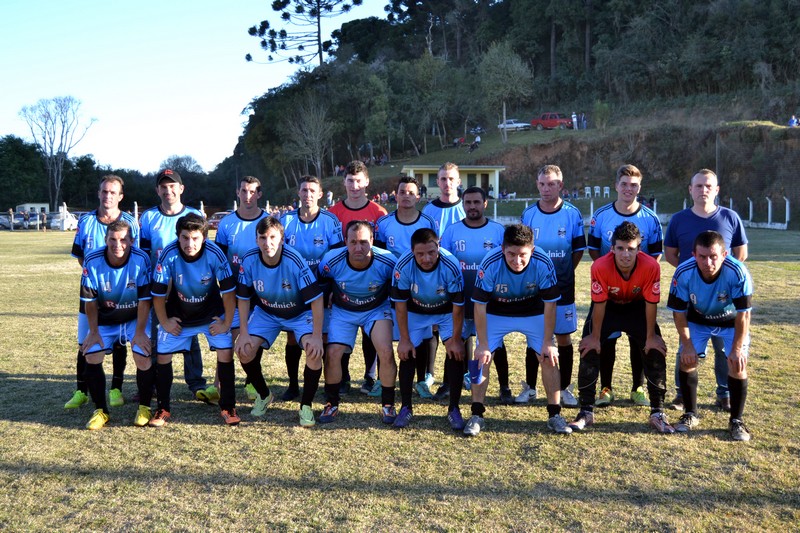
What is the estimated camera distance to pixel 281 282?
5812 millimetres

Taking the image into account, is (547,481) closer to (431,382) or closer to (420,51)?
(431,382)

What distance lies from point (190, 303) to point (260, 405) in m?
1.15

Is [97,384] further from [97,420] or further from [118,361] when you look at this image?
[118,361]

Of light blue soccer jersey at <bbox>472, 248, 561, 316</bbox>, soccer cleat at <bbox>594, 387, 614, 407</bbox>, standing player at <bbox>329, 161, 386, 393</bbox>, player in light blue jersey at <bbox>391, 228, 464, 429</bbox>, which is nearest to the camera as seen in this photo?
light blue soccer jersey at <bbox>472, 248, 561, 316</bbox>

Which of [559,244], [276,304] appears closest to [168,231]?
[276,304]

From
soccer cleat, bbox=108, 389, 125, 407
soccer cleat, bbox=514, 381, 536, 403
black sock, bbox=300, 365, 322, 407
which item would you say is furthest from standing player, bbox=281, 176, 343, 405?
soccer cleat, bbox=514, 381, 536, 403

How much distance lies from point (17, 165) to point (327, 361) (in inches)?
2679

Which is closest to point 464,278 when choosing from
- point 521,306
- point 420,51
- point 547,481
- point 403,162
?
point 521,306

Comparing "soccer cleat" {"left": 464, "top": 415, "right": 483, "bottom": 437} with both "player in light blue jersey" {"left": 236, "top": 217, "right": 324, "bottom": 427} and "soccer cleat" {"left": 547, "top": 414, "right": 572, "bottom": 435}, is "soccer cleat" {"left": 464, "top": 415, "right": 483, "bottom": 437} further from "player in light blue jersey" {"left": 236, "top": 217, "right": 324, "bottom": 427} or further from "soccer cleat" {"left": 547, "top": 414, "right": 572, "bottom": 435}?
"player in light blue jersey" {"left": 236, "top": 217, "right": 324, "bottom": 427}

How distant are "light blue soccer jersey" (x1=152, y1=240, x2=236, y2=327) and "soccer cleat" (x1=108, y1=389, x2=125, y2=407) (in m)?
1.06

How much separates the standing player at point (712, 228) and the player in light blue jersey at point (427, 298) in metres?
2.05

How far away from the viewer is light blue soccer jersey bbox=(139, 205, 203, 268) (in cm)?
628

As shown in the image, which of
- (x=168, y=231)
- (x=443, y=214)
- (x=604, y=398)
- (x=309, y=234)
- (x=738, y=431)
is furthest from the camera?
(x=443, y=214)

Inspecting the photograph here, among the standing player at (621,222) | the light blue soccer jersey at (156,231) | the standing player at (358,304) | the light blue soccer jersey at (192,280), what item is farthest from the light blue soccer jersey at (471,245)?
the light blue soccer jersey at (156,231)
